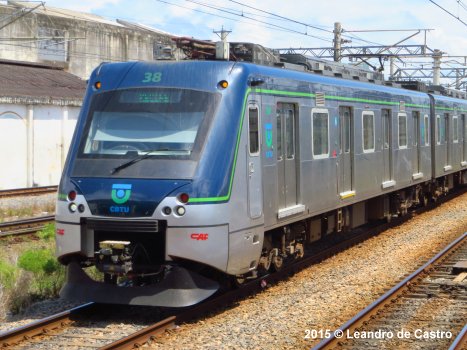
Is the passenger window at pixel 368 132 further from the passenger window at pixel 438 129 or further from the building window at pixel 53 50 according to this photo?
the building window at pixel 53 50

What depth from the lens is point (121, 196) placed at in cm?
866

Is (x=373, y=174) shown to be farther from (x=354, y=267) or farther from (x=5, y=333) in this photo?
(x=5, y=333)

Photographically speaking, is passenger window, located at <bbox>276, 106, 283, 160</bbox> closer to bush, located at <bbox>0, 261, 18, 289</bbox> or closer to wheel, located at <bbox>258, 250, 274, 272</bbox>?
wheel, located at <bbox>258, 250, 274, 272</bbox>

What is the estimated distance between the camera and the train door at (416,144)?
18.2m

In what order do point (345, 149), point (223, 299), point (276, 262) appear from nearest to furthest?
point (223, 299), point (276, 262), point (345, 149)

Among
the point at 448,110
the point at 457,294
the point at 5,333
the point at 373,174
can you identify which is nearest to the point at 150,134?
the point at 5,333

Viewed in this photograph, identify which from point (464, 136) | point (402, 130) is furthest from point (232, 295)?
point (464, 136)

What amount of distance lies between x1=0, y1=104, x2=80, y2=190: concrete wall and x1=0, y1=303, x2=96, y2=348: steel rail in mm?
17449

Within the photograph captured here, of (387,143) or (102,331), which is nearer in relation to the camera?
(102,331)

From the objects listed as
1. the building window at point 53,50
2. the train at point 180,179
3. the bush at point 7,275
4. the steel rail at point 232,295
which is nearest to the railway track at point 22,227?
the bush at point 7,275

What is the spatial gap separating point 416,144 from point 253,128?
9.81 meters

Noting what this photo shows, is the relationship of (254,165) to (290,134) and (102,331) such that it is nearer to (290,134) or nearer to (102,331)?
(290,134)

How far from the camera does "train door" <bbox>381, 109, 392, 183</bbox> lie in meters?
15.6

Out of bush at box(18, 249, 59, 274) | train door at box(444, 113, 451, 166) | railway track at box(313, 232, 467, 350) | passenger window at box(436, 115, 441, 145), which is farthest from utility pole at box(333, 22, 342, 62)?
bush at box(18, 249, 59, 274)
